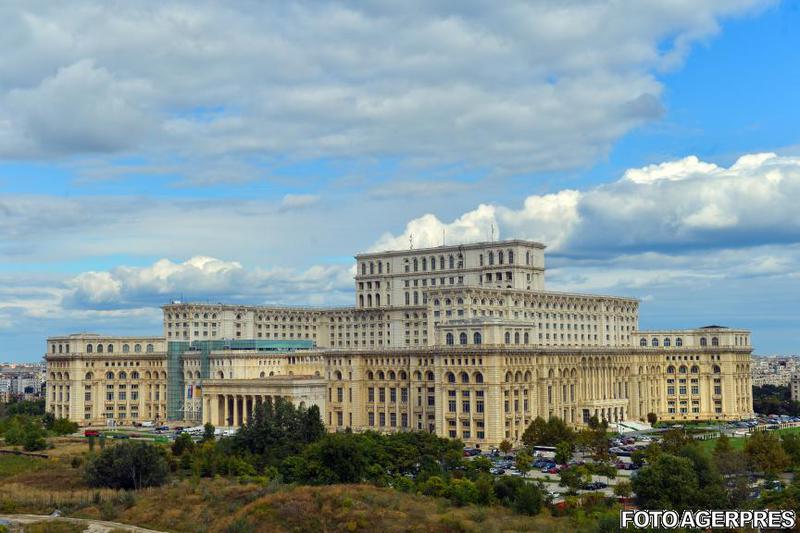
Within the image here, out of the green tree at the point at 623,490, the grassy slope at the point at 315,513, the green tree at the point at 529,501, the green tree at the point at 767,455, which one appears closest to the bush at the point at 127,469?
the grassy slope at the point at 315,513

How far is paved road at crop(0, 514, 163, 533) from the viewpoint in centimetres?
10881

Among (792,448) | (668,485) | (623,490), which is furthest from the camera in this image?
(792,448)

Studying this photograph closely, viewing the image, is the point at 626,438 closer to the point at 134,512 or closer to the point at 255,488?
the point at 255,488

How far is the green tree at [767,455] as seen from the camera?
13000 cm

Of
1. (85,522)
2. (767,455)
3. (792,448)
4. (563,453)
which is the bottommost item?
(85,522)

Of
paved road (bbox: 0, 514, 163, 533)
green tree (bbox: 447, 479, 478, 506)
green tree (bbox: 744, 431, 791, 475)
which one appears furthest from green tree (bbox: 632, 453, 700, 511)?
paved road (bbox: 0, 514, 163, 533)

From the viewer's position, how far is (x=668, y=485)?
102 m

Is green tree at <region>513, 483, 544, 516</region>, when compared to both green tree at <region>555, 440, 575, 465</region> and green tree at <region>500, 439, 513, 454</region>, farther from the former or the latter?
green tree at <region>500, 439, 513, 454</region>

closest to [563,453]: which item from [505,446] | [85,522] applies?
[505,446]

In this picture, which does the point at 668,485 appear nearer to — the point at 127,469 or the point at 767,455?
the point at 767,455

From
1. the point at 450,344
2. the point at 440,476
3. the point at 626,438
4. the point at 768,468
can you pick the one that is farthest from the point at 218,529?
the point at 626,438

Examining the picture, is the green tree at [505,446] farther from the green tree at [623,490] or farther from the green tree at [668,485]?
the green tree at [668,485]

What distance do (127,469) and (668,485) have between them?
67.1 metres

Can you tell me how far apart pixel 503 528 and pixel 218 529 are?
97.2 feet
